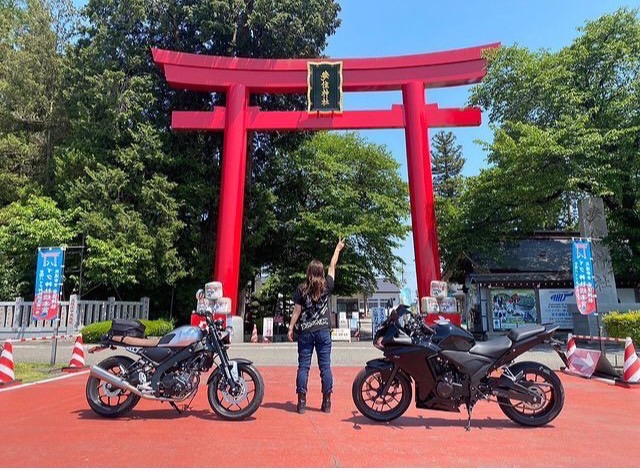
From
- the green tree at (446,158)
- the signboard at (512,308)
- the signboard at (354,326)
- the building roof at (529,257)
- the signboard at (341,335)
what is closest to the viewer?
the signboard at (341,335)

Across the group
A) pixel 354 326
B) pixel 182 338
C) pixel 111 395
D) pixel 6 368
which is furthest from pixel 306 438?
pixel 354 326

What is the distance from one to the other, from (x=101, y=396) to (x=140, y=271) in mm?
12951

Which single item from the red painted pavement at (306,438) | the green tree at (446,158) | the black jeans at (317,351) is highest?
the green tree at (446,158)

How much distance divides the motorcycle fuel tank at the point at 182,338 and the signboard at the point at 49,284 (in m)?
8.24

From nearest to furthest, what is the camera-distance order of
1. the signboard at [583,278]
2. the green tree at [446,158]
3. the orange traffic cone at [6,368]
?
the orange traffic cone at [6,368] → the signboard at [583,278] → the green tree at [446,158]

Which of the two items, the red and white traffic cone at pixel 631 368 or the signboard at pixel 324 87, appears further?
the signboard at pixel 324 87

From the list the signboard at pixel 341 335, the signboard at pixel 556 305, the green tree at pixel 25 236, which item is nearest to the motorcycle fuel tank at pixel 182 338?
the signboard at pixel 341 335

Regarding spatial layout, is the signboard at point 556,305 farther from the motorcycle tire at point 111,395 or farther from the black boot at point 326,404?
the motorcycle tire at point 111,395

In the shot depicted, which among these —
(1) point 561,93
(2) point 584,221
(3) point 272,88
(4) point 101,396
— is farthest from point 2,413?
(2) point 584,221

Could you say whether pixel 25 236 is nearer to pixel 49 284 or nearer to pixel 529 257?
pixel 49 284

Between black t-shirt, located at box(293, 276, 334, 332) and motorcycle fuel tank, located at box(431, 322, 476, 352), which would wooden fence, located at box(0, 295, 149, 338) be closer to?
black t-shirt, located at box(293, 276, 334, 332)

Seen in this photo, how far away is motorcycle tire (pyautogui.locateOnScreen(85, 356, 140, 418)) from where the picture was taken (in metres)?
4.99

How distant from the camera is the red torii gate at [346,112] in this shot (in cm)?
1600

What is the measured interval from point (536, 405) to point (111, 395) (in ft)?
14.4
